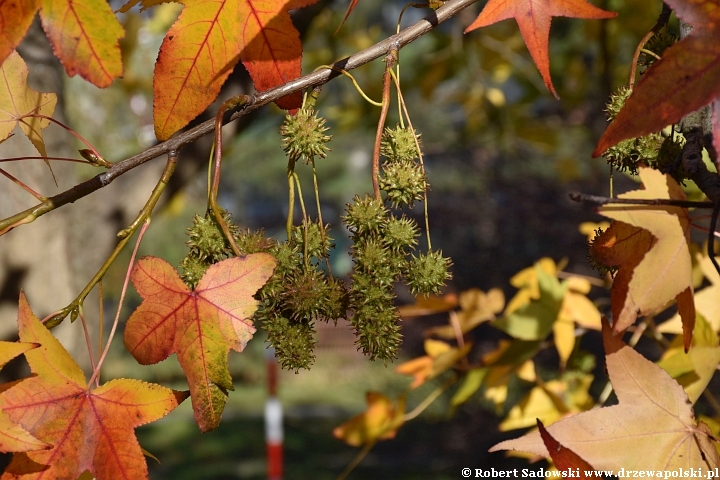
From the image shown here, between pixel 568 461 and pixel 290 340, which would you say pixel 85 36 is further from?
pixel 568 461

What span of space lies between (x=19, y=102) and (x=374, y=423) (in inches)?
38.2

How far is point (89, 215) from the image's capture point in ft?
5.75

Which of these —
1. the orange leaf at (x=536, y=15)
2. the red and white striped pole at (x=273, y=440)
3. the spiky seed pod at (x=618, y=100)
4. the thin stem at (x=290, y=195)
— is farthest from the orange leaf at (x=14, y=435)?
the red and white striped pole at (x=273, y=440)

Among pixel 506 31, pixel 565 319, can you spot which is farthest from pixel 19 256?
pixel 506 31

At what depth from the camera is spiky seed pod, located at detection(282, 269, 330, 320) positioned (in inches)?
27.3

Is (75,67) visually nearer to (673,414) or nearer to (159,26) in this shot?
(673,414)

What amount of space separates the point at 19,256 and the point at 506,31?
87.6 inches

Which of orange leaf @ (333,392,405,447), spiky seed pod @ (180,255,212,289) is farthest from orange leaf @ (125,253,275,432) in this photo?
orange leaf @ (333,392,405,447)

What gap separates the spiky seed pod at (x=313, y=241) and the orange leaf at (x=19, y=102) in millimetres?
287

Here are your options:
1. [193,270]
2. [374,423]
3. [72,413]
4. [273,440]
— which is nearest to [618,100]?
[193,270]

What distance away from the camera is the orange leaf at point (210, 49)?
647 mm

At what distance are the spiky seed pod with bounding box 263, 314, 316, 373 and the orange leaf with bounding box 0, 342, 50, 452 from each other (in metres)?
0.22

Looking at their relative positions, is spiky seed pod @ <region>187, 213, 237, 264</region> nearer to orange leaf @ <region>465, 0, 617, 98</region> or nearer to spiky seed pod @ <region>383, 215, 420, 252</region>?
spiky seed pod @ <region>383, 215, 420, 252</region>

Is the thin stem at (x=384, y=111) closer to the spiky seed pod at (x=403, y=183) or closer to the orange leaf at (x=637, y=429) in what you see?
the spiky seed pod at (x=403, y=183)
